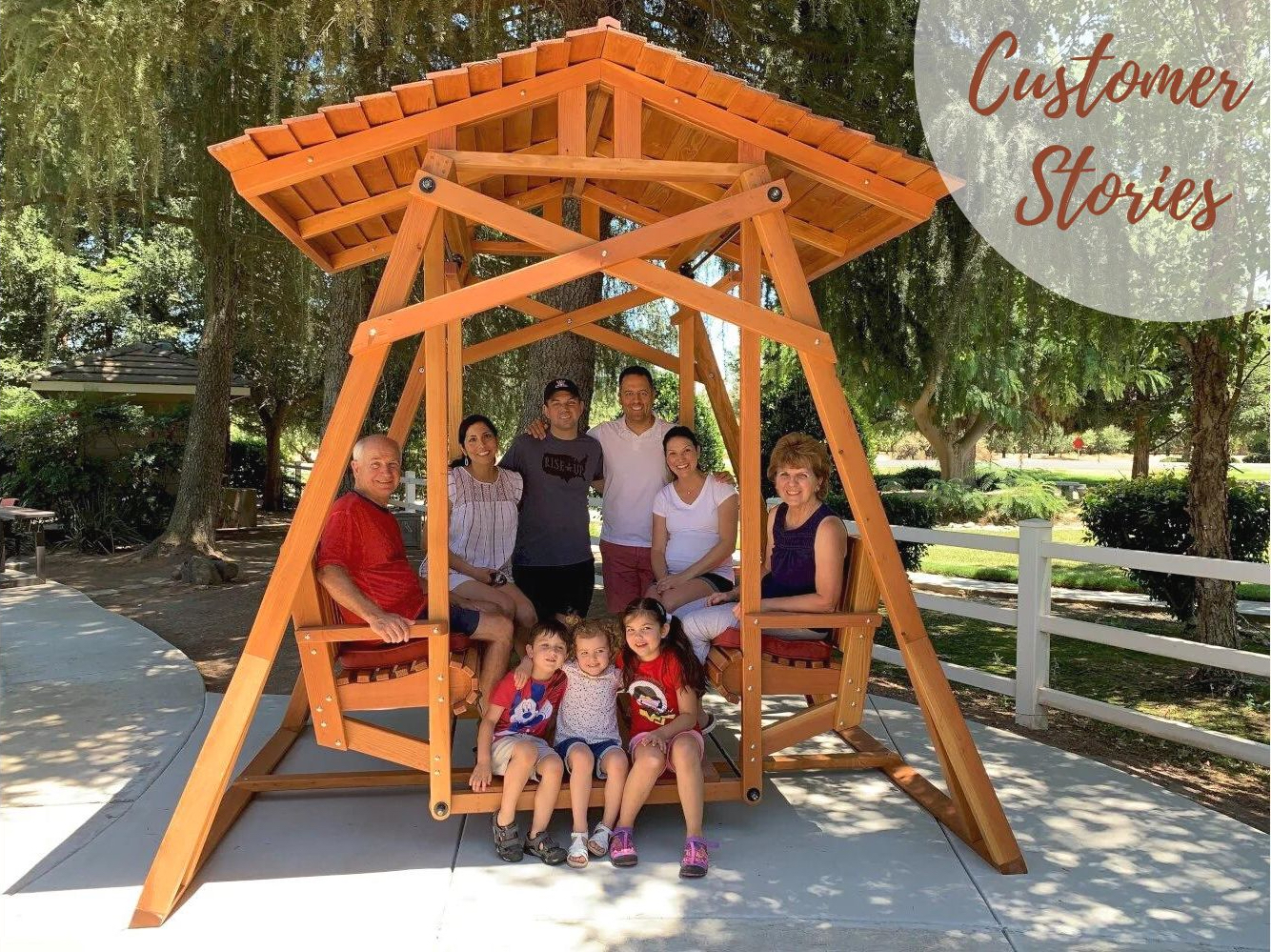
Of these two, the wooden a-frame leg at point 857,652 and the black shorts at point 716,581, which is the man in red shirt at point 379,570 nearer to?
the black shorts at point 716,581

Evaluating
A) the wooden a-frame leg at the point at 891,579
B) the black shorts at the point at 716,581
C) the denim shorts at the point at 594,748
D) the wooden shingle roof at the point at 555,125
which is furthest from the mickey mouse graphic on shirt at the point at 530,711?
the wooden shingle roof at the point at 555,125

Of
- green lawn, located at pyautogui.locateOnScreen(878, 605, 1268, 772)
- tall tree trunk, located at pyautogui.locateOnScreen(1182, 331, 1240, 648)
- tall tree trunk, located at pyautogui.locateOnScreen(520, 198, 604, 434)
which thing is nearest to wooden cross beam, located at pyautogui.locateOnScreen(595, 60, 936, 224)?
tall tree trunk, located at pyautogui.locateOnScreen(520, 198, 604, 434)

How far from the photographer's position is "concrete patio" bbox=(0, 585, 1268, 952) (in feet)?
9.97

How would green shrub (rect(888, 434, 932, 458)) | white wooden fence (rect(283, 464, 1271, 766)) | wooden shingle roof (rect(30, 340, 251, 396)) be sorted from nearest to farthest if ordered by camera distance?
white wooden fence (rect(283, 464, 1271, 766))
wooden shingle roof (rect(30, 340, 251, 396))
green shrub (rect(888, 434, 932, 458))

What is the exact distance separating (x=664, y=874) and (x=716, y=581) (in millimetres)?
1406

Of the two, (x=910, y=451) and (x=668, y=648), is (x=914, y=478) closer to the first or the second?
(x=668, y=648)

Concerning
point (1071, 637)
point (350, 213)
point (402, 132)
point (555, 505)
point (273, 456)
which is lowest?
point (1071, 637)

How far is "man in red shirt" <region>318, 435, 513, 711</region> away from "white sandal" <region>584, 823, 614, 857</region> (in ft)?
2.10

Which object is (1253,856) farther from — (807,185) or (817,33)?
(817,33)

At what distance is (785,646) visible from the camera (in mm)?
4074

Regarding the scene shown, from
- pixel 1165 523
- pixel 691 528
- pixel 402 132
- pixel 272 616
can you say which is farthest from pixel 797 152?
pixel 1165 523

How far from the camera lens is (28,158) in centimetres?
610

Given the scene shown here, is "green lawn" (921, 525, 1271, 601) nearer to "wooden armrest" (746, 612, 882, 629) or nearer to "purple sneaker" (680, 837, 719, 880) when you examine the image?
"wooden armrest" (746, 612, 882, 629)

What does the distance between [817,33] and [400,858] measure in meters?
5.51
